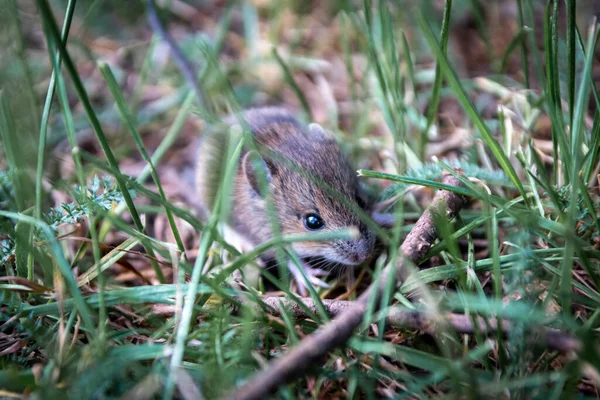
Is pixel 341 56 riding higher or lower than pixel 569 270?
higher

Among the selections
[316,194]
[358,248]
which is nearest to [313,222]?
[316,194]

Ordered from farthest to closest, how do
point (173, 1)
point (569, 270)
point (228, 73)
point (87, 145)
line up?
point (173, 1) < point (228, 73) < point (87, 145) < point (569, 270)

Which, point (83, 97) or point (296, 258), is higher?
point (83, 97)

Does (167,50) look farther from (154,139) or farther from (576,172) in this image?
(576,172)

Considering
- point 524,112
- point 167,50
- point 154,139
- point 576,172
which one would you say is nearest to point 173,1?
point 167,50

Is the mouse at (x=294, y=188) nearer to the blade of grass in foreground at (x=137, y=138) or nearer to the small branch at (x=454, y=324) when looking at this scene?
the blade of grass in foreground at (x=137, y=138)

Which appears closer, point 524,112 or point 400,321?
point 400,321

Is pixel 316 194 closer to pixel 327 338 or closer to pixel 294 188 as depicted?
pixel 294 188
